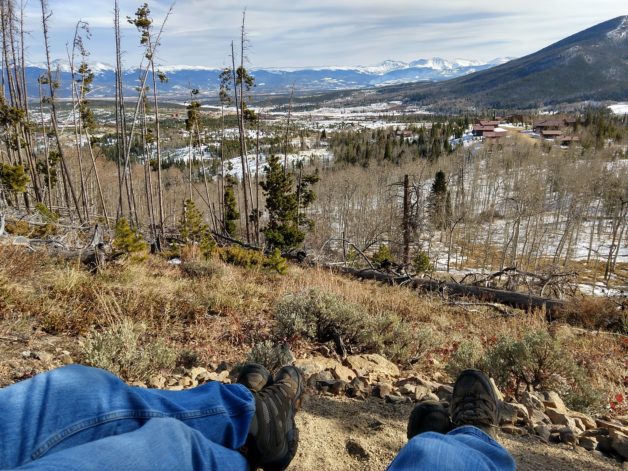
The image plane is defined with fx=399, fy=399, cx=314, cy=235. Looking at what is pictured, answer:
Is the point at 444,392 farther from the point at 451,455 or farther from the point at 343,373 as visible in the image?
the point at 451,455

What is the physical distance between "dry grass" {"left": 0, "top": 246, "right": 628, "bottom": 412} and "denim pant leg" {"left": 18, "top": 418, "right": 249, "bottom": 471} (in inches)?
105

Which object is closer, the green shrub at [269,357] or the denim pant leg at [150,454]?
the denim pant leg at [150,454]

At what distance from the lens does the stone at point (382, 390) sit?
3386 mm

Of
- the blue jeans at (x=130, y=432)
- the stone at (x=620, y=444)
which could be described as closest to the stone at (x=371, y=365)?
the stone at (x=620, y=444)

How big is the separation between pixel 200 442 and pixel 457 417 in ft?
4.91

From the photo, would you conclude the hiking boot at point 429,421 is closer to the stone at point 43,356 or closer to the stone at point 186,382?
the stone at point 186,382

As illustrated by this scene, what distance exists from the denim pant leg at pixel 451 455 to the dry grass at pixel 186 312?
2.74m

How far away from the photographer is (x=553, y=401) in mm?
3463

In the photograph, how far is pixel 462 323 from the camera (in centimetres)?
713

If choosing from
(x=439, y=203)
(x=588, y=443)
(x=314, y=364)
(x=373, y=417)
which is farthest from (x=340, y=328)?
(x=439, y=203)

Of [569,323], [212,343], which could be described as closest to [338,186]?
[569,323]

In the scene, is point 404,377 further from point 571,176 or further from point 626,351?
point 571,176

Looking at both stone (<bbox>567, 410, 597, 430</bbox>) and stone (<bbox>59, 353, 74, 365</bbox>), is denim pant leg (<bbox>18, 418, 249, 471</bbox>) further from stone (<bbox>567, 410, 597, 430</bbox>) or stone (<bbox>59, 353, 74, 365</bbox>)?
stone (<bbox>567, 410, 597, 430</bbox>)

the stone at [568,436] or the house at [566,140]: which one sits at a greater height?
the house at [566,140]
